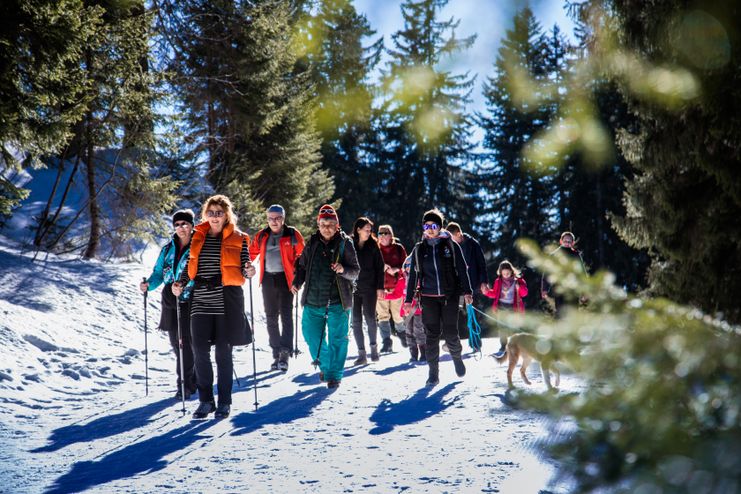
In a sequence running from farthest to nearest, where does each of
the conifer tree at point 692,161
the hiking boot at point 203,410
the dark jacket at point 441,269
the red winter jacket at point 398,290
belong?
the red winter jacket at point 398,290 → the dark jacket at point 441,269 → the conifer tree at point 692,161 → the hiking boot at point 203,410

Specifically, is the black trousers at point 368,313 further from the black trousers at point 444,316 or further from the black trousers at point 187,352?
the black trousers at point 187,352

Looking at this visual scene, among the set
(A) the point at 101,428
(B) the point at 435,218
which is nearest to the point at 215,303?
(A) the point at 101,428

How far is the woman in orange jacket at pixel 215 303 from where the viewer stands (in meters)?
6.33

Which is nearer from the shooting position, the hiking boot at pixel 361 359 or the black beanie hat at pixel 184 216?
the black beanie hat at pixel 184 216

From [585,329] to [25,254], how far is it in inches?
590

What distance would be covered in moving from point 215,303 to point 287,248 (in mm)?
3180

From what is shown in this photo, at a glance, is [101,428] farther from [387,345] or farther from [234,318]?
[387,345]

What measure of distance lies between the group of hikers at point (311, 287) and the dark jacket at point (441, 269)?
0.01m

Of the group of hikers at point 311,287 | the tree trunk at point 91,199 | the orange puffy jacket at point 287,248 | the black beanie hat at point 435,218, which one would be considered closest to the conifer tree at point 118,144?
the tree trunk at point 91,199

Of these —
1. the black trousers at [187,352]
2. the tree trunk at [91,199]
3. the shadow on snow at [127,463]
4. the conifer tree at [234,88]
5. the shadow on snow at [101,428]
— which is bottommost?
the shadow on snow at [101,428]

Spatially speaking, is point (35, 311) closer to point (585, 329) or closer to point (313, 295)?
point (313, 295)

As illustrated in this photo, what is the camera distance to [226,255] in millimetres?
6387

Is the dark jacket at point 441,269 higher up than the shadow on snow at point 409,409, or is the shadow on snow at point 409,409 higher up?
the dark jacket at point 441,269

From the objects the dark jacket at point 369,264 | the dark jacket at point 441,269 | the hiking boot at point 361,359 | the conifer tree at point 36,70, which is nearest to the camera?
the dark jacket at point 441,269
